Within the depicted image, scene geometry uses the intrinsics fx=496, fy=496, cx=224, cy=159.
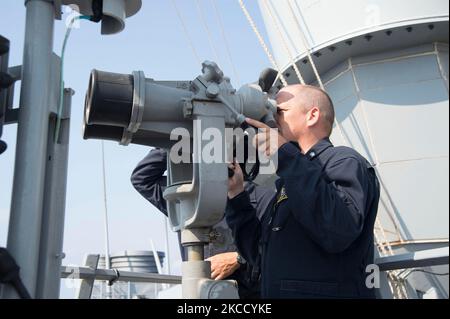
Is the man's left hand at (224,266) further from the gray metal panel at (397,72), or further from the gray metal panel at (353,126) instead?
the gray metal panel at (397,72)

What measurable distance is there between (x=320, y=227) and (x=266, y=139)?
0.26m

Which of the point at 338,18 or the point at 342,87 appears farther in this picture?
the point at 342,87

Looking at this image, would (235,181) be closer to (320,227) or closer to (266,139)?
(266,139)

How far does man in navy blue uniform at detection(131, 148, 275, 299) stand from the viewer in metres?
1.79

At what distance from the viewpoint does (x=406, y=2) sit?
346cm

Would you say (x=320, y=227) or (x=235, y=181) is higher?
(x=235, y=181)

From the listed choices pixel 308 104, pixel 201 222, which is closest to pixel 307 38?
pixel 308 104

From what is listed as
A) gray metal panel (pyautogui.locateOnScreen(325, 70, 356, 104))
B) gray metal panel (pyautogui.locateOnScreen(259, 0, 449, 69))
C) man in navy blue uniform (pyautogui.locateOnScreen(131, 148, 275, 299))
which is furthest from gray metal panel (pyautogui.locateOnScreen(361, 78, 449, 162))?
man in navy blue uniform (pyautogui.locateOnScreen(131, 148, 275, 299))

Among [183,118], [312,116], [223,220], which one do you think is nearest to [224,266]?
[223,220]

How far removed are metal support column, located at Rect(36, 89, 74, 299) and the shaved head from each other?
2.23 ft

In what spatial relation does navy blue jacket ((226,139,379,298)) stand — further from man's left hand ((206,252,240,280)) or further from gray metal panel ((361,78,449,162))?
gray metal panel ((361,78,449,162))

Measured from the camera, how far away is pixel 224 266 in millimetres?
1860
